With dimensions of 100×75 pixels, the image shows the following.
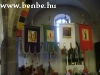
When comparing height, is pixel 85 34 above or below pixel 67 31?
below

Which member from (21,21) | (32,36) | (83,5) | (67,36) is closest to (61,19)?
(83,5)

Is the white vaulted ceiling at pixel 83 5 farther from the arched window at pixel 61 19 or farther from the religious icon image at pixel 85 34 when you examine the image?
the religious icon image at pixel 85 34

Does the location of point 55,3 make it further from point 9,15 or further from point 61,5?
point 9,15

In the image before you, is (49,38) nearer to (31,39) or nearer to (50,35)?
(50,35)

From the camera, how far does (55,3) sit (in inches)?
672

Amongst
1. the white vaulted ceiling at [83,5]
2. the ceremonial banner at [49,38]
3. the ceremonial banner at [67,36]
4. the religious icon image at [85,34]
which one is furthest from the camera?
the white vaulted ceiling at [83,5]

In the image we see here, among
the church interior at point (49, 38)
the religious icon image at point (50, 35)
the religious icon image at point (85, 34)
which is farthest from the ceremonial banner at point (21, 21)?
the religious icon image at point (85, 34)

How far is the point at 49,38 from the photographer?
1398 cm

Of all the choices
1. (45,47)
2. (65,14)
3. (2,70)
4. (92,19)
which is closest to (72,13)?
(65,14)

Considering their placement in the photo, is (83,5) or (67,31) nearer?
(67,31)

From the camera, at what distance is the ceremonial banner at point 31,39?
13.1 metres

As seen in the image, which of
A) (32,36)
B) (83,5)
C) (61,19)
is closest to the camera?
(32,36)

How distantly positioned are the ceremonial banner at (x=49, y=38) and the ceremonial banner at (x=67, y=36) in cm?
43

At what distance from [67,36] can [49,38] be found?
1123 mm
